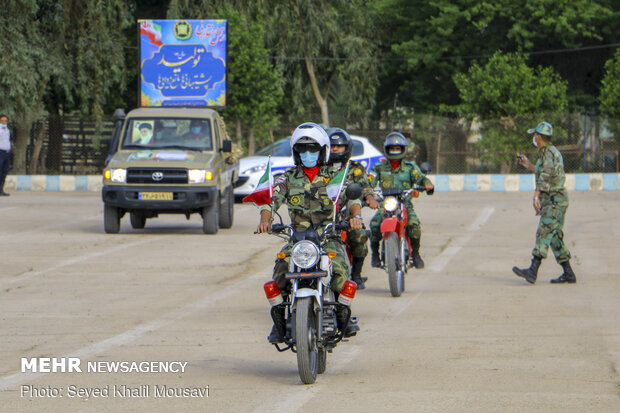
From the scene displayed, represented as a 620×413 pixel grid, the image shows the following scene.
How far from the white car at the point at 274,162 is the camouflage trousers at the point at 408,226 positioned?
42.7 feet

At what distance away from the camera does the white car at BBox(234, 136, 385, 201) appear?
26.2 meters

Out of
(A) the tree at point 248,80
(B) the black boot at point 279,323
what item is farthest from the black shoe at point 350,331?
(A) the tree at point 248,80

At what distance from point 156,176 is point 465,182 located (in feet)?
54.3

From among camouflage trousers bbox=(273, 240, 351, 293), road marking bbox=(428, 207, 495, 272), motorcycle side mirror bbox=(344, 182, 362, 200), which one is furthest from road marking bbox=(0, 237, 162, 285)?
motorcycle side mirror bbox=(344, 182, 362, 200)

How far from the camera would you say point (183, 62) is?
3120 cm

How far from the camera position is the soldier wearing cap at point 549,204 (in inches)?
492

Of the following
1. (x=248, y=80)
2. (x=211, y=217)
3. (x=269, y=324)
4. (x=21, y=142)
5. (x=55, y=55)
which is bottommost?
(x=21, y=142)

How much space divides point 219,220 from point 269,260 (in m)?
4.73

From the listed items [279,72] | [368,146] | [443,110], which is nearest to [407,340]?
[368,146]

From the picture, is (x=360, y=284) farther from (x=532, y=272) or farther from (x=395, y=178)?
(x=532, y=272)

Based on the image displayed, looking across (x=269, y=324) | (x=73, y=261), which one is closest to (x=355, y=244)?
(x=269, y=324)

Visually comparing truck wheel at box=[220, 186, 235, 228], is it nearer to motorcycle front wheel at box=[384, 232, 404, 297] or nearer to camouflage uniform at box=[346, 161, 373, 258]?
motorcycle front wheel at box=[384, 232, 404, 297]

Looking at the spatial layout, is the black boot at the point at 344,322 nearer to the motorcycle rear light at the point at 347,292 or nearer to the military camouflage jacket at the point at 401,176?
the motorcycle rear light at the point at 347,292

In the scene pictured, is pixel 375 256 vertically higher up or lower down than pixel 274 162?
higher up
